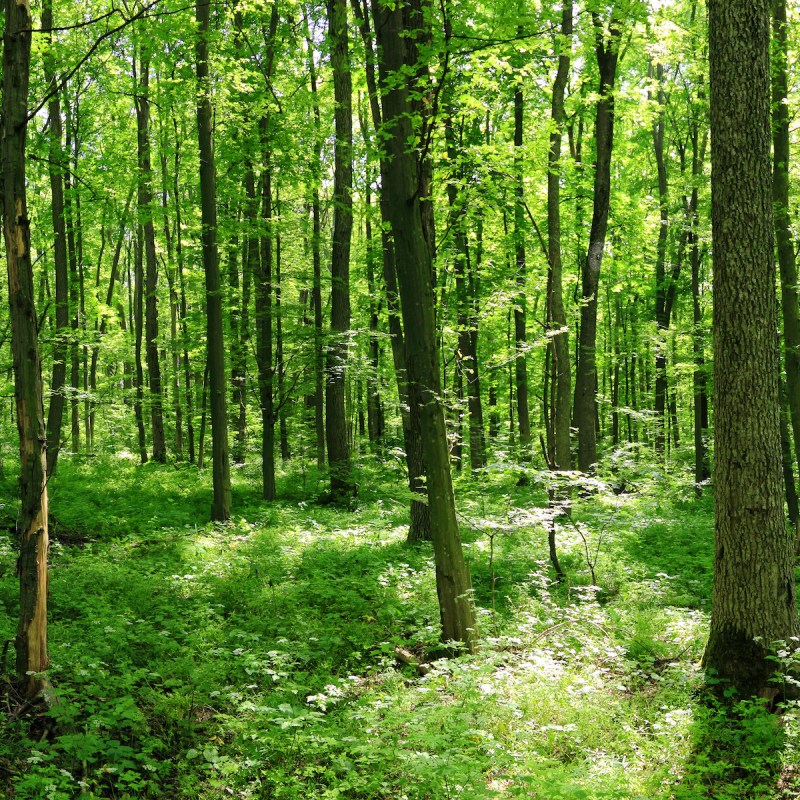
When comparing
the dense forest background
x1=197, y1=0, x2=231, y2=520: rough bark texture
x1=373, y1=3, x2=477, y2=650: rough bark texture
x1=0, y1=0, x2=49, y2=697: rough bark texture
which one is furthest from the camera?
x1=197, y1=0, x2=231, y2=520: rough bark texture

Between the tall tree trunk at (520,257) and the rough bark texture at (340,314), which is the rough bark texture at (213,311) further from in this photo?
the tall tree trunk at (520,257)

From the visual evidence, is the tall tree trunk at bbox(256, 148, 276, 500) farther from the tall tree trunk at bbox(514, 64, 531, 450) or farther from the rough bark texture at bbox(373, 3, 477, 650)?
the rough bark texture at bbox(373, 3, 477, 650)

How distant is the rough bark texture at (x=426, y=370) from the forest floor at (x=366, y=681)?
563mm

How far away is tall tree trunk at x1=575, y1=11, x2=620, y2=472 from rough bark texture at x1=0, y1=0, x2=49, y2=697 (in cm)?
896

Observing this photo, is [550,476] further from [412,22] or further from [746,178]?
[412,22]

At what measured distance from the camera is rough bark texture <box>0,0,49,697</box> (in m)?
4.54

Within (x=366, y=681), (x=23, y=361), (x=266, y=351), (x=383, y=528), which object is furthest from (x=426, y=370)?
(x=266, y=351)

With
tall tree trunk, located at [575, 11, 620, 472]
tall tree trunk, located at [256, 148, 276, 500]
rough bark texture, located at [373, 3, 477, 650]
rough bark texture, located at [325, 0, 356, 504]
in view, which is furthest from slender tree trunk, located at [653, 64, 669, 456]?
rough bark texture, located at [373, 3, 477, 650]

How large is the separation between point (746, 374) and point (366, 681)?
423 centimetres

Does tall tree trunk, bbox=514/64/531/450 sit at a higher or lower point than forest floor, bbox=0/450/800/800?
higher

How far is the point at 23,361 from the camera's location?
4.61 metres

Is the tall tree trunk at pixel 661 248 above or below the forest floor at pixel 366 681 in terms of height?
above

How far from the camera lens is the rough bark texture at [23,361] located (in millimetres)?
4543

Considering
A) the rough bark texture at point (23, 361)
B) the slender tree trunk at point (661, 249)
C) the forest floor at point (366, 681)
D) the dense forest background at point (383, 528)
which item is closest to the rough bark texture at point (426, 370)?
the dense forest background at point (383, 528)
